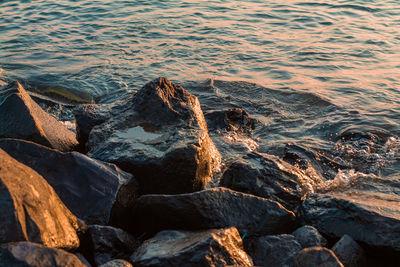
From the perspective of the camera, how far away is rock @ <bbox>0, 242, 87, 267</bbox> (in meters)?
2.18

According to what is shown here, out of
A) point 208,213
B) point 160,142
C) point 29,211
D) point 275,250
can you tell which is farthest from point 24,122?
point 275,250

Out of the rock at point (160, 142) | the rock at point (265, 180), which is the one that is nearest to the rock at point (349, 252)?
the rock at point (265, 180)

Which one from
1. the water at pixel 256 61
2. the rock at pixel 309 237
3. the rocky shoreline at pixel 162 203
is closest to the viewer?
the rocky shoreline at pixel 162 203

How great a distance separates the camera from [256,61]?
29.0 ft

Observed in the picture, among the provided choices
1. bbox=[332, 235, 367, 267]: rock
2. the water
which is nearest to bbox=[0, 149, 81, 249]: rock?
bbox=[332, 235, 367, 267]: rock

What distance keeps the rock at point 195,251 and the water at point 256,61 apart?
2.44m

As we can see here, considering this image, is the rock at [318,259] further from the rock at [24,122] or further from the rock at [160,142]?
the rock at [24,122]

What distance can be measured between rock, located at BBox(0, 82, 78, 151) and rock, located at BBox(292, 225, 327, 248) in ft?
8.42

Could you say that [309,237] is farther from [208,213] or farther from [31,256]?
[31,256]

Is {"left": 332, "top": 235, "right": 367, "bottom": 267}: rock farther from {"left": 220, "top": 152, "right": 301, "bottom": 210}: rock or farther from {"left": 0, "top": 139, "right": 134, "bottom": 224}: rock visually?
{"left": 0, "top": 139, "right": 134, "bottom": 224}: rock

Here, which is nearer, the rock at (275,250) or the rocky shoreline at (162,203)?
the rocky shoreline at (162,203)

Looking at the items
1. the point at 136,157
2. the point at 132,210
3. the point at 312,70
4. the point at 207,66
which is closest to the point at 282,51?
the point at 312,70

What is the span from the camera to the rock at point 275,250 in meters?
3.10

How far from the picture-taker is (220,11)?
12227mm
